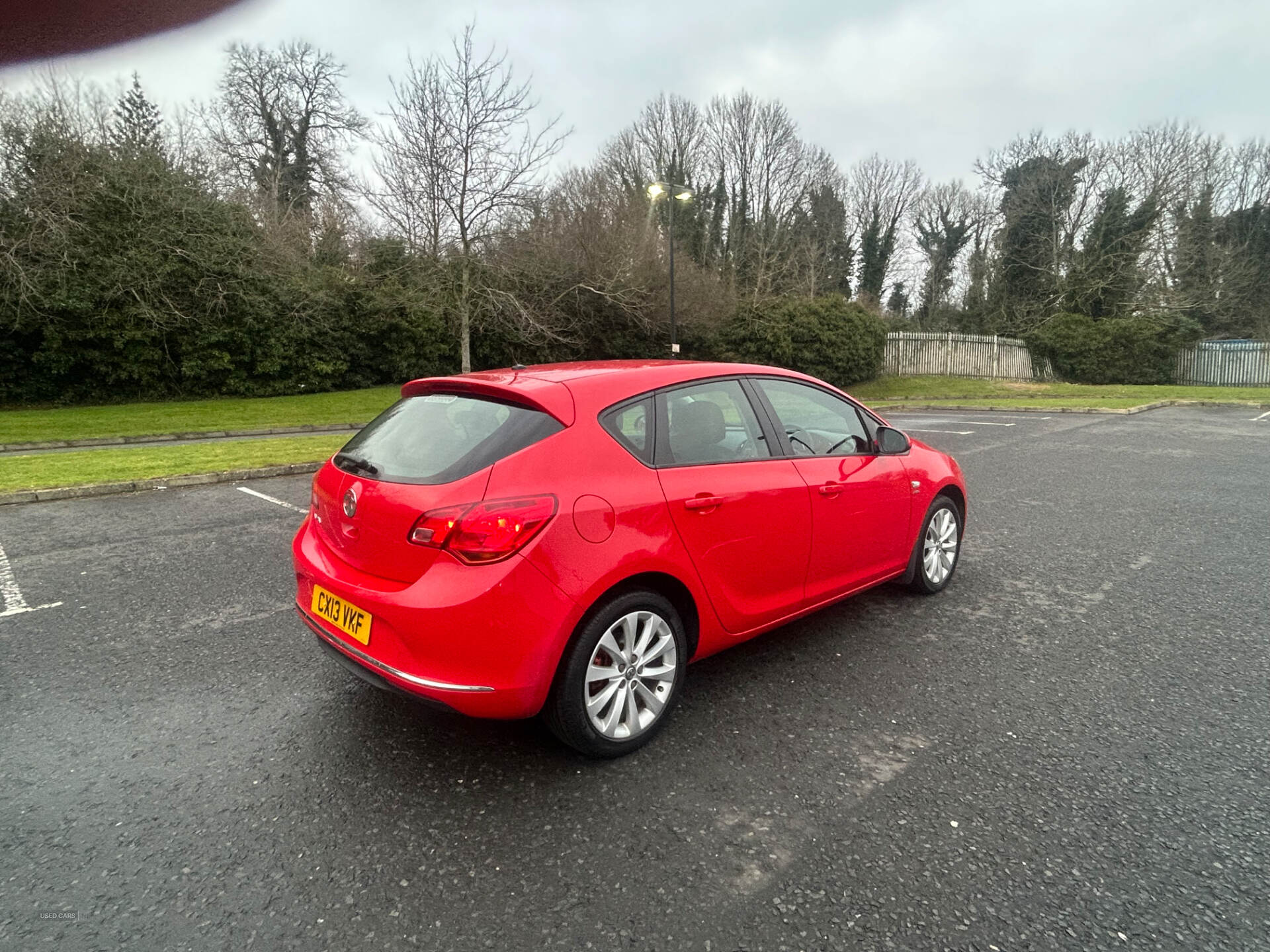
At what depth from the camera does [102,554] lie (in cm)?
561

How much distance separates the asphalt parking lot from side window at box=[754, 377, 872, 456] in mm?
1062

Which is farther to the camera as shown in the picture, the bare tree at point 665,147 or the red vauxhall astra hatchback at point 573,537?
the bare tree at point 665,147

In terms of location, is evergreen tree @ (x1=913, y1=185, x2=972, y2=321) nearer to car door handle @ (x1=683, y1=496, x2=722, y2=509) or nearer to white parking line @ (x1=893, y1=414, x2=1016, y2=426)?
white parking line @ (x1=893, y1=414, x2=1016, y2=426)

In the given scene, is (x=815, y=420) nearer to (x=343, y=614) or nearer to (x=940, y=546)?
(x=940, y=546)

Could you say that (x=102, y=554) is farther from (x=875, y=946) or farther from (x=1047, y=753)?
(x=1047, y=753)

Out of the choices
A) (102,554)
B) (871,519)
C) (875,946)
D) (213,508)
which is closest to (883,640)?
(871,519)

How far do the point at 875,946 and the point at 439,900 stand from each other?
48.4 inches

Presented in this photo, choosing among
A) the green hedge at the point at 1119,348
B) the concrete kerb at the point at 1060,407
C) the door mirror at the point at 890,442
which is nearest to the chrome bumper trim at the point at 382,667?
the door mirror at the point at 890,442

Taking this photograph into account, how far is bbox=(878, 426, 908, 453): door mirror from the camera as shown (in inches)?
159

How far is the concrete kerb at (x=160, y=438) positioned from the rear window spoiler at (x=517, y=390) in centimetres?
1225

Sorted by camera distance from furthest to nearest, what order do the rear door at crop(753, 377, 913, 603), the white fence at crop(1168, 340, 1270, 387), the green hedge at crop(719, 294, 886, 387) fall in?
1. the white fence at crop(1168, 340, 1270, 387)
2. the green hedge at crop(719, 294, 886, 387)
3. the rear door at crop(753, 377, 913, 603)

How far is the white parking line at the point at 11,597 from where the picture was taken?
4.43m

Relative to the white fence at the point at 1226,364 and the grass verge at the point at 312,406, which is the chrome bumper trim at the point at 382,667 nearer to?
the grass verge at the point at 312,406

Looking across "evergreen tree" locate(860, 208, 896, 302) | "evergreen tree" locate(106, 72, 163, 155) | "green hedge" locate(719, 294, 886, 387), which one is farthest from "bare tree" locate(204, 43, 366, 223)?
"evergreen tree" locate(860, 208, 896, 302)
